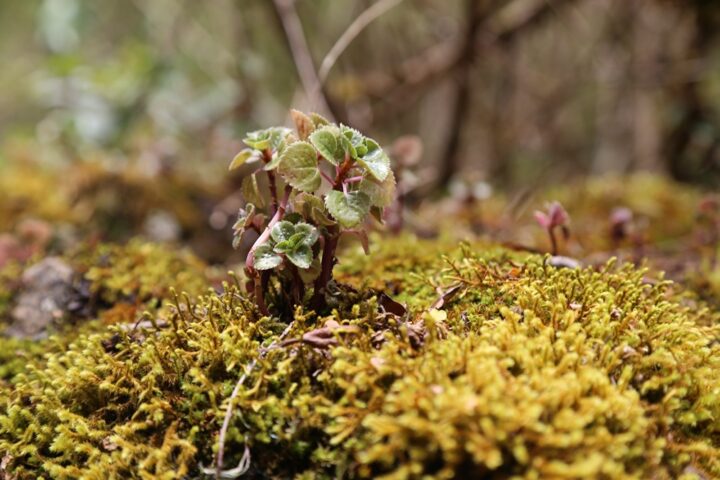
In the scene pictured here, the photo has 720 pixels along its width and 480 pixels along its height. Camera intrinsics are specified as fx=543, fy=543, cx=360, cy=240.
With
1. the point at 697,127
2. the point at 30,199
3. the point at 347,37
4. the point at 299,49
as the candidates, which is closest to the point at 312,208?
the point at 347,37

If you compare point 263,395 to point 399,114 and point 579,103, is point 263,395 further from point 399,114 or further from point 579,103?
point 579,103

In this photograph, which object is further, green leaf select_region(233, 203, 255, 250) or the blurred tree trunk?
the blurred tree trunk

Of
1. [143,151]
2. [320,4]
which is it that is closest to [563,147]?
[320,4]

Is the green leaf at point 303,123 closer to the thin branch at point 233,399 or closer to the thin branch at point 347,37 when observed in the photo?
the thin branch at point 233,399

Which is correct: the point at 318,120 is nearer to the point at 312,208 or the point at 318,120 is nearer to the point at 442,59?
the point at 312,208

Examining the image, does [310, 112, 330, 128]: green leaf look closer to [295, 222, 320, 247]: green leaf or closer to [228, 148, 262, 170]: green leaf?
[228, 148, 262, 170]: green leaf

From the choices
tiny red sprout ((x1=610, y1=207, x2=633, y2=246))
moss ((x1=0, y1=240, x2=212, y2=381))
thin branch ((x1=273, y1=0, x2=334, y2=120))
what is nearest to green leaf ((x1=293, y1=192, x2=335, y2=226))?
moss ((x1=0, y1=240, x2=212, y2=381))
